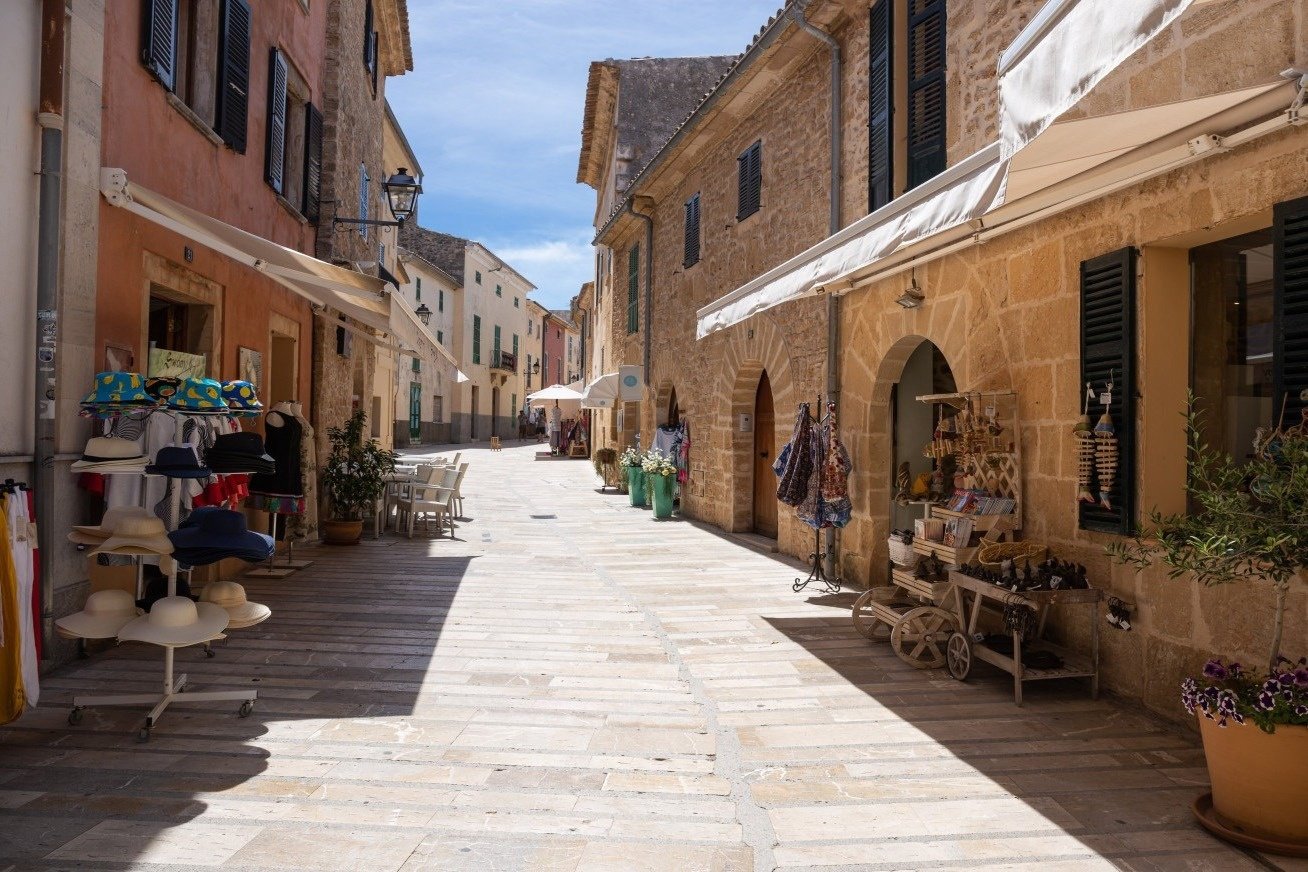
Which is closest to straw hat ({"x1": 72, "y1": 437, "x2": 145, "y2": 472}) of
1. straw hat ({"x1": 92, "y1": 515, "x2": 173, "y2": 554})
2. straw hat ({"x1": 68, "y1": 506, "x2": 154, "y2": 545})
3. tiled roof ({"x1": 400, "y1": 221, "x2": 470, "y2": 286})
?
straw hat ({"x1": 68, "y1": 506, "x2": 154, "y2": 545})

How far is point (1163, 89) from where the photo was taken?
4215 millimetres

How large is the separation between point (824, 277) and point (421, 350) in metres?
4.77

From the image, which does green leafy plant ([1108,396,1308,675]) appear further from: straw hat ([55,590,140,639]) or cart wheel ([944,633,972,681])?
straw hat ([55,590,140,639])

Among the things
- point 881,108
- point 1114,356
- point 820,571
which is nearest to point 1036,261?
point 1114,356

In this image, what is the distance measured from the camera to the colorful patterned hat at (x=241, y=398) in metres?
5.99

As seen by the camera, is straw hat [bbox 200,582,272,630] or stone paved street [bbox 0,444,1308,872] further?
straw hat [bbox 200,582,272,630]

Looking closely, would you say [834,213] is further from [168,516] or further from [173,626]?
[173,626]

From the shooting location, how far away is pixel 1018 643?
4469 mm

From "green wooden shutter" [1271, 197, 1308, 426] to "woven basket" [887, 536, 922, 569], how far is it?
245 cm

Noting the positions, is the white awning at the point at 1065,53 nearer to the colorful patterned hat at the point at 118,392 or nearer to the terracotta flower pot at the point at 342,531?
the colorful patterned hat at the point at 118,392

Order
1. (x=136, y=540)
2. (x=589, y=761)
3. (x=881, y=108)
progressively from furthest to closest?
(x=881, y=108) < (x=136, y=540) < (x=589, y=761)

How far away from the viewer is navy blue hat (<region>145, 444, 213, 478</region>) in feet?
15.4

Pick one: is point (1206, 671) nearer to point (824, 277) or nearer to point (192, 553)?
point (824, 277)

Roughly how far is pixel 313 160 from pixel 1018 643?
9313 mm
